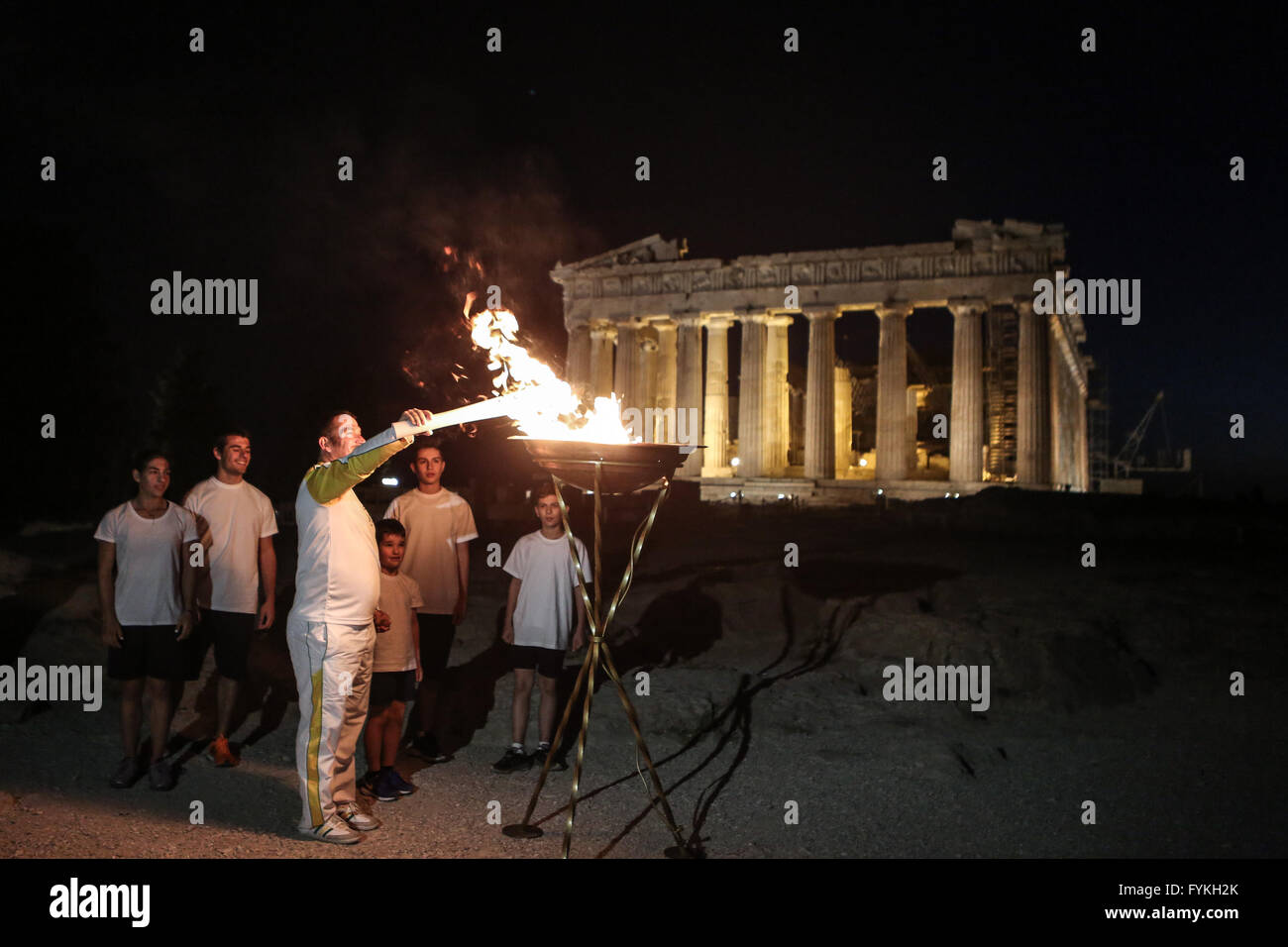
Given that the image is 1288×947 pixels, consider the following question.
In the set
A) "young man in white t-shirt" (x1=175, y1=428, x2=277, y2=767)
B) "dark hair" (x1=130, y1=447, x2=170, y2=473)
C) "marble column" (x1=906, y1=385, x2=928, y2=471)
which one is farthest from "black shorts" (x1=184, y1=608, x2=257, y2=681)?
"marble column" (x1=906, y1=385, x2=928, y2=471)

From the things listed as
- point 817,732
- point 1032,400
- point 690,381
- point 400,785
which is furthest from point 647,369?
point 400,785

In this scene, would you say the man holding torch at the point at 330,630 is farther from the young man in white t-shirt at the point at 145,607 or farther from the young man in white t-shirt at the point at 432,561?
the young man in white t-shirt at the point at 145,607

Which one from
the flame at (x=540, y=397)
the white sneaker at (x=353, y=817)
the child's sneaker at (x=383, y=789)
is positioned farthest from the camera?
the child's sneaker at (x=383, y=789)

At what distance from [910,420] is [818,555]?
30.0 metres

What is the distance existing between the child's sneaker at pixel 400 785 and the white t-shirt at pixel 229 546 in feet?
6.50

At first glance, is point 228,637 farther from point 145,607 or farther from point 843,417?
point 843,417

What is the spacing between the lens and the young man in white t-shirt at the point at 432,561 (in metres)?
7.73

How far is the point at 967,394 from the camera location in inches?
1610

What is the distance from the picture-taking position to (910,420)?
46406mm

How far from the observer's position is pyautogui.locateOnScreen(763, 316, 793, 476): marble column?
45.4 meters

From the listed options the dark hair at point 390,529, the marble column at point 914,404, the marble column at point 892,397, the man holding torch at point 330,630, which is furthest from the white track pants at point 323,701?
the marble column at point 914,404

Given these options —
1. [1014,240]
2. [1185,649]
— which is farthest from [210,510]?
[1014,240]

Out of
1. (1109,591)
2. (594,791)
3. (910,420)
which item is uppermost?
(910,420)
